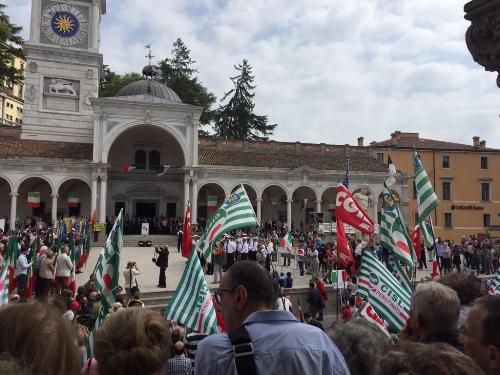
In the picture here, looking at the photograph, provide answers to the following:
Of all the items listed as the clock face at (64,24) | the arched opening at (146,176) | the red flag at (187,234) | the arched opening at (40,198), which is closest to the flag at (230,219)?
the red flag at (187,234)

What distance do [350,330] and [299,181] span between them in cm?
3711

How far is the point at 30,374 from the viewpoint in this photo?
1.67m

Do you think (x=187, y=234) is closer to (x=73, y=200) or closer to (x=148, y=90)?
(x=73, y=200)

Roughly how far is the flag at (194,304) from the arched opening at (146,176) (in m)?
31.7

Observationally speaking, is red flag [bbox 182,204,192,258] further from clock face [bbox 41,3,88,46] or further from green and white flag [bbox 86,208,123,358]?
clock face [bbox 41,3,88,46]

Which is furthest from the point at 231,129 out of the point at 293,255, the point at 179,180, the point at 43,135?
the point at 293,255

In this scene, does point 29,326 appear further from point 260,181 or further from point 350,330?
point 260,181

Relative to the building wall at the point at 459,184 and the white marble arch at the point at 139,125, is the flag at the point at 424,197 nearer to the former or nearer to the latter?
the white marble arch at the point at 139,125

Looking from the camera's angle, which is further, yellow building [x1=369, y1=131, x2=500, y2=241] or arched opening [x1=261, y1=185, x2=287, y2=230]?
yellow building [x1=369, y1=131, x2=500, y2=241]

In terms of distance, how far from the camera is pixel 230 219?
952 centimetres

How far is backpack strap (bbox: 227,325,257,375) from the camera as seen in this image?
8.01ft

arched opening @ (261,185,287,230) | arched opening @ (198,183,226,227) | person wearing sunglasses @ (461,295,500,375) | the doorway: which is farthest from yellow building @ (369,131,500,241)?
person wearing sunglasses @ (461,295,500,375)

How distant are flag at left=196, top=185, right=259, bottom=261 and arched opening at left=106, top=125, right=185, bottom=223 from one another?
29039 millimetres

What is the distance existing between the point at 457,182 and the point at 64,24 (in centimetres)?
4054
